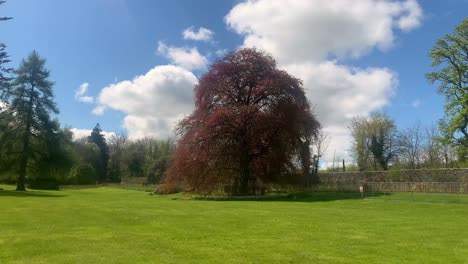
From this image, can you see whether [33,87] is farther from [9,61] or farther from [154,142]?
[154,142]

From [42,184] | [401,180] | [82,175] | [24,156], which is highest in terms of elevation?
[24,156]

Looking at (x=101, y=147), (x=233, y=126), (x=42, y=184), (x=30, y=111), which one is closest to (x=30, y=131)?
(x=30, y=111)

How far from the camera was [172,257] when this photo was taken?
925 cm

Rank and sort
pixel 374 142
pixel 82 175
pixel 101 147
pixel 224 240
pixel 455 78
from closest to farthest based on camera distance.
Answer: pixel 224 240 < pixel 455 78 < pixel 374 142 < pixel 82 175 < pixel 101 147

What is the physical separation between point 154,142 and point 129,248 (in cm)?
9558

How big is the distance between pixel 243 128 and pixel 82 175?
47.1 m

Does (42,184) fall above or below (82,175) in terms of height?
below

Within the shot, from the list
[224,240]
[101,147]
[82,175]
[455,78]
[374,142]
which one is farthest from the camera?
[101,147]

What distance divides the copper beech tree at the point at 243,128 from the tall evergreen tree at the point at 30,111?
674 inches

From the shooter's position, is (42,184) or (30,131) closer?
Result: (30,131)

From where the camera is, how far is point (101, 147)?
99438 mm

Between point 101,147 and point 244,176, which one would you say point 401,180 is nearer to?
point 244,176

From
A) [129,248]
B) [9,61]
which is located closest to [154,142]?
[9,61]

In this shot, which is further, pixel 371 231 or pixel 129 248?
pixel 371 231
